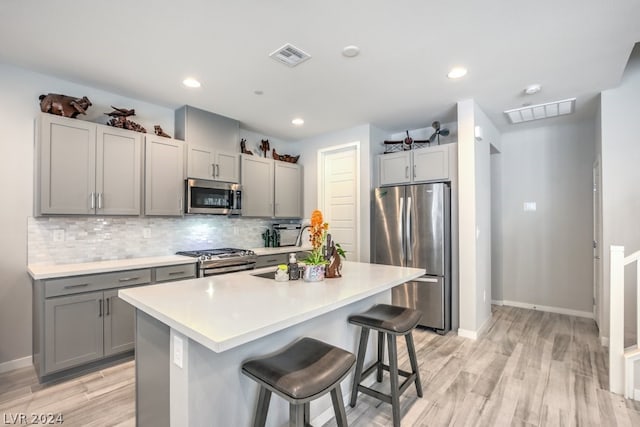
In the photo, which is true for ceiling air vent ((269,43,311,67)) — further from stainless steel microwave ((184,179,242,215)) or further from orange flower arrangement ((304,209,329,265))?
stainless steel microwave ((184,179,242,215))

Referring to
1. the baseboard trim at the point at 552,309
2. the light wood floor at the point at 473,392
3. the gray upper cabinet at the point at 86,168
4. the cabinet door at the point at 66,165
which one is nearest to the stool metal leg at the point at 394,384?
the light wood floor at the point at 473,392

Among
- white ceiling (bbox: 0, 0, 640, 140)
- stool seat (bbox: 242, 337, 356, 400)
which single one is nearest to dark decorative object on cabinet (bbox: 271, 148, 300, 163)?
white ceiling (bbox: 0, 0, 640, 140)

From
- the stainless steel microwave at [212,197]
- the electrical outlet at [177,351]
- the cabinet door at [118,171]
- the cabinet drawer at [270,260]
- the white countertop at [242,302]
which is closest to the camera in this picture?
the white countertop at [242,302]

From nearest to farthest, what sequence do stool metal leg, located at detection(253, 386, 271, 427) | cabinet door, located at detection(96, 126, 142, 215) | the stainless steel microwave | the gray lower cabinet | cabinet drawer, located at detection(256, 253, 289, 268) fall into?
stool metal leg, located at detection(253, 386, 271, 427), the gray lower cabinet, cabinet door, located at detection(96, 126, 142, 215), the stainless steel microwave, cabinet drawer, located at detection(256, 253, 289, 268)

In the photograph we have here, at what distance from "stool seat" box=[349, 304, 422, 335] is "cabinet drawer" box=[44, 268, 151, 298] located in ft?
6.86

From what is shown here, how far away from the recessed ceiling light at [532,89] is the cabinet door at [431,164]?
0.95 metres

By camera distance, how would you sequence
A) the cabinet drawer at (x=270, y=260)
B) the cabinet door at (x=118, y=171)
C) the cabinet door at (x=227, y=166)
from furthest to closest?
1. the cabinet drawer at (x=270, y=260)
2. the cabinet door at (x=227, y=166)
3. the cabinet door at (x=118, y=171)

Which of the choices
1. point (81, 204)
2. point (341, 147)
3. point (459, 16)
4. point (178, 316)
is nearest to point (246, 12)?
point (459, 16)

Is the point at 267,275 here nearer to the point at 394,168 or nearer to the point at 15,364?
the point at 15,364

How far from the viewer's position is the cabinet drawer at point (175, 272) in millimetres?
3094

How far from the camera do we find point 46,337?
8.07ft

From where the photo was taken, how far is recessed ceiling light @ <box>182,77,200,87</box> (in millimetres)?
2959

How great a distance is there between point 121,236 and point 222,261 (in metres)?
1.08

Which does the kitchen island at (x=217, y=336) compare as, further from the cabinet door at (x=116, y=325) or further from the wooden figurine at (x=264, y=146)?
the wooden figurine at (x=264, y=146)
